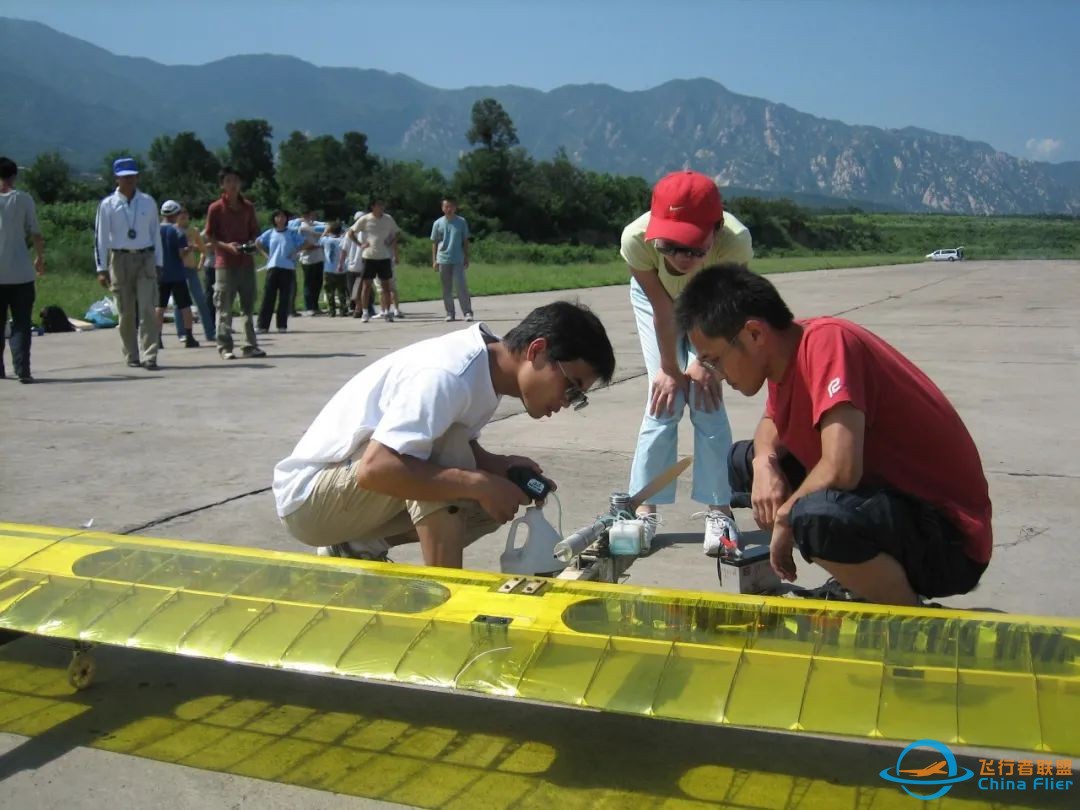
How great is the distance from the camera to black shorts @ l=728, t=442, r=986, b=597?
2.74 metres

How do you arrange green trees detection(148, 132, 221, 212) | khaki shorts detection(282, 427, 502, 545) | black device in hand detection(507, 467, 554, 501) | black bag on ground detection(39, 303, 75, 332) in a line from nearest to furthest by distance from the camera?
1. khaki shorts detection(282, 427, 502, 545)
2. black device in hand detection(507, 467, 554, 501)
3. black bag on ground detection(39, 303, 75, 332)
4. green trees detection(148, 132, 221, 212)

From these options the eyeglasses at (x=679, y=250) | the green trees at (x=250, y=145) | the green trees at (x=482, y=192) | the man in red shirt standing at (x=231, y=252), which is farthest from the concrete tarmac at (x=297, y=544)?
A: the green trees at (x=250, y=145)

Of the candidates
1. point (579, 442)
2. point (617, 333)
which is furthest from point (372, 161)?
point (579, 442)

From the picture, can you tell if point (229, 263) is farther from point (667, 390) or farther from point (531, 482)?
point (531, 482)

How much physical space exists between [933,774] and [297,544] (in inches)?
108

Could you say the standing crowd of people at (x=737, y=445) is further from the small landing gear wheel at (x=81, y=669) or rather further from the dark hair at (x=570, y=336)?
the small landing gear wheel at (x=81, y=669)

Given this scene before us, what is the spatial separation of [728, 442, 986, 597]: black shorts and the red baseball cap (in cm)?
152

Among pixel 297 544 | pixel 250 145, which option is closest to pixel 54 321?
pixel 297 544

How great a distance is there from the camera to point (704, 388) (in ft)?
14.7

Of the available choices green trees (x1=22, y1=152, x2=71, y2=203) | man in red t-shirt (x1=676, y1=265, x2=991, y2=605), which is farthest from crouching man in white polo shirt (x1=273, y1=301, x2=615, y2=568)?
green trees (x1=22, y1=152, x2=71, y2=203)

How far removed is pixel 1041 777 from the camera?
249cm

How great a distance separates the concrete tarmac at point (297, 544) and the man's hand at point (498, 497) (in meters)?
0.53

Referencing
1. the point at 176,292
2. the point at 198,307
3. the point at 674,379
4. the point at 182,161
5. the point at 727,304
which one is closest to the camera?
the point at 727,304

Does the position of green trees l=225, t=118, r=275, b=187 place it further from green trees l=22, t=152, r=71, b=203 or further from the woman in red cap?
the woman in red cap
